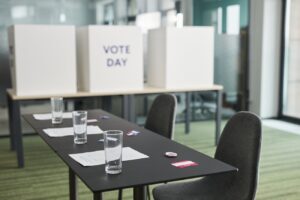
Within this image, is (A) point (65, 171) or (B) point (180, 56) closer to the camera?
(A) point (65, 171)

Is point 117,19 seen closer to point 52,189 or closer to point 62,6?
point 62,6

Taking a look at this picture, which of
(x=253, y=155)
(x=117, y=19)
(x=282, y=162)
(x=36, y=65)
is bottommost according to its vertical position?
(x=282, y=162)

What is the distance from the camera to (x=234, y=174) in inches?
78.7

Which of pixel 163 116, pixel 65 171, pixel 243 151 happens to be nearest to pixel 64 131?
pixel 163 116

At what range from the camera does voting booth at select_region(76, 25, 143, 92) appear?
4035 millimetres

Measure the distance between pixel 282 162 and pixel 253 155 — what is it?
247cm

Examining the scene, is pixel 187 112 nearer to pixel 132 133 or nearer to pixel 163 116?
pixel 163 116

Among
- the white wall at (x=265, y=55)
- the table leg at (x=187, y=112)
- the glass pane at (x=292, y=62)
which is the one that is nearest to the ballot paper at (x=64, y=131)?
the table leg at (x=187, y=112)

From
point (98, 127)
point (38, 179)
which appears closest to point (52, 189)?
point (38, 179)

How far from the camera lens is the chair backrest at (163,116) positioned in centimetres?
273

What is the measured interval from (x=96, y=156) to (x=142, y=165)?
250mm

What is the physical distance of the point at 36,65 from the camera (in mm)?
3887

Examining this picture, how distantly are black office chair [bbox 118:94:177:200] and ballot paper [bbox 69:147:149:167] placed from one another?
0.81m

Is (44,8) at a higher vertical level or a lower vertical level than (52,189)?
higher
